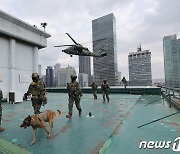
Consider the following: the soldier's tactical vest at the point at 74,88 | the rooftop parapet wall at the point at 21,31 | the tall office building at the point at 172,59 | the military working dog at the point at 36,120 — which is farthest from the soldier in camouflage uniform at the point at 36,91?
the tall office building at the point at 172,59

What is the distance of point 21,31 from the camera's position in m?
12.7

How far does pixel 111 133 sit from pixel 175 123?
249cm

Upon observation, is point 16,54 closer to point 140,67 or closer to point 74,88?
point 74,88

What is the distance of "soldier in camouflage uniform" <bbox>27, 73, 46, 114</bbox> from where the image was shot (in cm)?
467

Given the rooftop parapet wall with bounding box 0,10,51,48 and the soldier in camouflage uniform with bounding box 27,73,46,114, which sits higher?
the rooftop parapet wall with bounding box 0,10,51,48

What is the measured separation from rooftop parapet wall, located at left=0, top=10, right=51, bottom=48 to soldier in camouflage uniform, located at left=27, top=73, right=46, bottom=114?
8.74m

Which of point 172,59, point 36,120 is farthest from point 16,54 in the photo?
point 172,59

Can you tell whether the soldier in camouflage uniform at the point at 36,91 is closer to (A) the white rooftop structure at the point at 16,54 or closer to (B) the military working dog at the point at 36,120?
(B) the military working dog at the point at 36,120

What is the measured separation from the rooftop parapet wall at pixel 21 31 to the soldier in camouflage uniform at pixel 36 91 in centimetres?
874

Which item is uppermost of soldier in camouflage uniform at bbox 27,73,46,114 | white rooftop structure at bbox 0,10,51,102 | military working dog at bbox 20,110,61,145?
white rooftop structure at bbox 0,10,51,102

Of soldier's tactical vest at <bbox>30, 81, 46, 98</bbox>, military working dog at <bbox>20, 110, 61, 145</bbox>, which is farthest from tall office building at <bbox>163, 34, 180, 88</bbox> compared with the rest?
military working dog at <bbox>20, 110, 61, 145</bbox>

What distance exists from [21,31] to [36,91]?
32.7 feet

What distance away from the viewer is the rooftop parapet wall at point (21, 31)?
11.3 meters

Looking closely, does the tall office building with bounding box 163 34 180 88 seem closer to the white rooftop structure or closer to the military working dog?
the white rooftop structure
